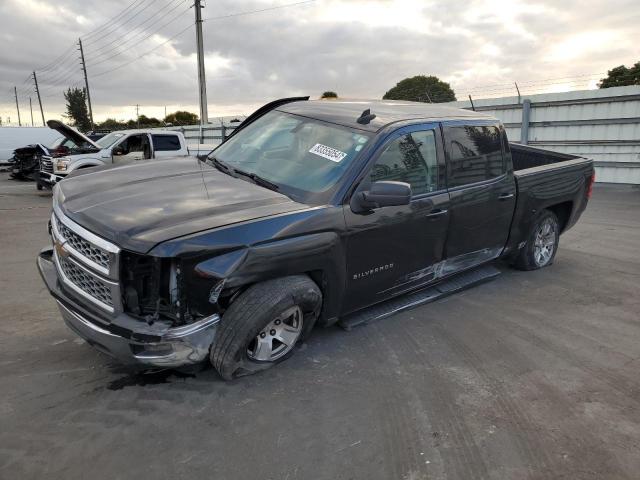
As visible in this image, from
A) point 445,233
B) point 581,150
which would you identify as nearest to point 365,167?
point 445,233

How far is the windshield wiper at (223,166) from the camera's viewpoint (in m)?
3.84

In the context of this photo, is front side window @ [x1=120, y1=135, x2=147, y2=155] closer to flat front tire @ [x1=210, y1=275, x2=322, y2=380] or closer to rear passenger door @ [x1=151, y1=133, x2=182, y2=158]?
rear passenger door @ [x1=151, y1=133, x2=182, y2=158]

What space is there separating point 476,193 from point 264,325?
2.42m

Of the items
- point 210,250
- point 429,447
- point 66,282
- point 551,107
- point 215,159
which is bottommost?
point 429,447

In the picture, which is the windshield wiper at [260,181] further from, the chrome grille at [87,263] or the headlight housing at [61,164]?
the headlight housing at [61,164]

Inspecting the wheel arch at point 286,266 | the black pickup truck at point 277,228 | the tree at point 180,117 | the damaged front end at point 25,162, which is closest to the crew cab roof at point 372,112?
the black pickup truck at point 277,228

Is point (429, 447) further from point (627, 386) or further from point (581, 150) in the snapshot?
point (581, 150)

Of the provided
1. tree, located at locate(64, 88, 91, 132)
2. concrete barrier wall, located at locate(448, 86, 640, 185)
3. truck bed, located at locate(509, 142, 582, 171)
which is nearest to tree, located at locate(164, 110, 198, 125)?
tree, located at locate(64, 88, 91, 132)

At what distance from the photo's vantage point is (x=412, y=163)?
3.80m

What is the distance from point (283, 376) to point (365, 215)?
126cm

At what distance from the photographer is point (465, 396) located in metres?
3.05

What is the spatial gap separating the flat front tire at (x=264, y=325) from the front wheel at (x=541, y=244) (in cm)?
319

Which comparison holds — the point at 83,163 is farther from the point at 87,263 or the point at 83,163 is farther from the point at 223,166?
the point at 87,263

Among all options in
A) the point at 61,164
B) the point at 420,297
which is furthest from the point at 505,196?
the point at 61,164
